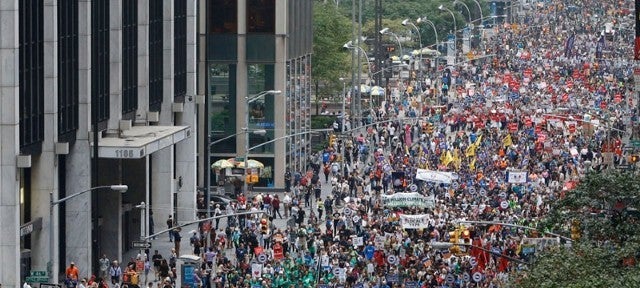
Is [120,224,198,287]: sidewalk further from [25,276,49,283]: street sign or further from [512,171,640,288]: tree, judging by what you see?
[512,171,640,288]: tree

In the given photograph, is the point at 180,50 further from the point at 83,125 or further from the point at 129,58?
the point at 83,125

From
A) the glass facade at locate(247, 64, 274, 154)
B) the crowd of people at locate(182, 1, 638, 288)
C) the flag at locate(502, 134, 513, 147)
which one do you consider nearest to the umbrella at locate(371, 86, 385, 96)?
the crowd of people at locate(182, 1, 638, 288)

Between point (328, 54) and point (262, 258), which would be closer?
point (262, 258)

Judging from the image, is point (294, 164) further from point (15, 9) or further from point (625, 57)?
point (625, 57)

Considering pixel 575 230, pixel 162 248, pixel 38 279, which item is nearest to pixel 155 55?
pixel 162 248

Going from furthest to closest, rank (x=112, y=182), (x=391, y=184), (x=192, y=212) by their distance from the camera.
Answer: (x=391, y=184), (x=192, y=212), (x=112, y=182)

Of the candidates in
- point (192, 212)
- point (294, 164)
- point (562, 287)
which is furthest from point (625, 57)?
point (562, 287)
